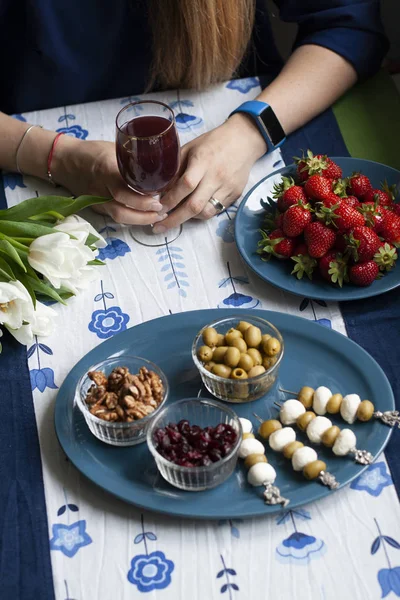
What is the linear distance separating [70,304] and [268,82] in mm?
729

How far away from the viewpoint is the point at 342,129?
61.2 inches

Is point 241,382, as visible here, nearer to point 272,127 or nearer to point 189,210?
point 189,210

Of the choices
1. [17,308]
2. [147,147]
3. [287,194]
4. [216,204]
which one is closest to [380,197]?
[287,194]

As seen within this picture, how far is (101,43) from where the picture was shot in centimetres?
171

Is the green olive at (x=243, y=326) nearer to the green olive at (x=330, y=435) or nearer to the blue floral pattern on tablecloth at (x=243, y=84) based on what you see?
the green olive at (x=330, y=435)

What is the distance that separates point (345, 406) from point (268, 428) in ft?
0.35

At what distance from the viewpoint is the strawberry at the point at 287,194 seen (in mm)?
1280

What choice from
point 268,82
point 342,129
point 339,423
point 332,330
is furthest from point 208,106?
point 339,423

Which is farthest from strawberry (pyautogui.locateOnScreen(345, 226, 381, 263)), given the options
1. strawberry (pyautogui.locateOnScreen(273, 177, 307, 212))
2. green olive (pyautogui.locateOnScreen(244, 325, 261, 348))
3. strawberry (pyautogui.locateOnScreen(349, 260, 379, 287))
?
green olive (pyautogui.locateOnScreen(244, 325, 261, 348))

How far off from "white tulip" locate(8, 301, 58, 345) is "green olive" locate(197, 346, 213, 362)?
0.25 m

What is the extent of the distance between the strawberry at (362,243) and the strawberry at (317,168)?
16 cm

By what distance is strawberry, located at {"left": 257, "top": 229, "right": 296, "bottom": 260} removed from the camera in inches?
49.9

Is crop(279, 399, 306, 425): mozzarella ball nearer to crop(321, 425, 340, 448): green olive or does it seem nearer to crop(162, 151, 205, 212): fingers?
crop(321, 425, 340, 448): green olive

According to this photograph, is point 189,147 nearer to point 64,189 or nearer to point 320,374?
point 64,189
